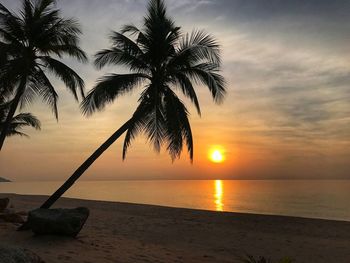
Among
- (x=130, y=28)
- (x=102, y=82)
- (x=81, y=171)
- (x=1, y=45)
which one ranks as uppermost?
(x=130, y=28)

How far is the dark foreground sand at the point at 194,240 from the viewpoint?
988 cm

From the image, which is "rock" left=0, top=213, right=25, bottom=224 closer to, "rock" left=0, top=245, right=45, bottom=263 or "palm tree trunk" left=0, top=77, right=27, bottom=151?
"palm tree trunk" left=0, top=77, right=27, bottom=151

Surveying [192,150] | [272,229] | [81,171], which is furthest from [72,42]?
[272,229]

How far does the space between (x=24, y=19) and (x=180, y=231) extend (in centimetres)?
1142

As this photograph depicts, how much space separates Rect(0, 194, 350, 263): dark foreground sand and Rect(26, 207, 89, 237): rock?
8.8 inches

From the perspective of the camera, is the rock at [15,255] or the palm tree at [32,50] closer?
the rock at [15,255]

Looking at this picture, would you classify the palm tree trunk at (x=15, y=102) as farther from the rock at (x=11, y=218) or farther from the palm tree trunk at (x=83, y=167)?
the palm tree trunk at (x=83, y=167)

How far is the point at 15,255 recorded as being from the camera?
21.1ft

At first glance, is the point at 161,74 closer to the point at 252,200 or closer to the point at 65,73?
the point at 65,73

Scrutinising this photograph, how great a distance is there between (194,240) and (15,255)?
30.6 feet

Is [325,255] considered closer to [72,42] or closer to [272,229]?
[272,229]

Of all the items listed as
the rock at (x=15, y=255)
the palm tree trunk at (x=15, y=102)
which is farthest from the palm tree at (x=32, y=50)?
the rock at (x=15, y=255)

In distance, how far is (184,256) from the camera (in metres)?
11.1

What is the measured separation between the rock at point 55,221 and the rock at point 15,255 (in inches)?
145
